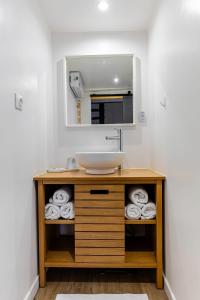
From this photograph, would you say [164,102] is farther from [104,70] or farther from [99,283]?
[99,283]

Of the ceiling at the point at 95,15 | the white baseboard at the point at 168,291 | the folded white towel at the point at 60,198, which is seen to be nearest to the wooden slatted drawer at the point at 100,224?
the folded white towel at the point at 60,198

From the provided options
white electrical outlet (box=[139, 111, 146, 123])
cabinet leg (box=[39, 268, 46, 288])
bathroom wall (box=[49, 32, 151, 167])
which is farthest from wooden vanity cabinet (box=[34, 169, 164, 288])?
white electrical outlet (box=[139, 111, 146, 123])

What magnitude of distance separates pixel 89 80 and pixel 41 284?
72.4 inches

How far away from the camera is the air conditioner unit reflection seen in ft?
7.80

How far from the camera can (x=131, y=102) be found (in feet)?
7.77

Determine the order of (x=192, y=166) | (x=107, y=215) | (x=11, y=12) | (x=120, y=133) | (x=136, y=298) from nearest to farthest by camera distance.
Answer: (x=192, y=166) → (x=11, y=12) → (x=136, y=298) → (x=107, y=215) → (x=120, y=133)

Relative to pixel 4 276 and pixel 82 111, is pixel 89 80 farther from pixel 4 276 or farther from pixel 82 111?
pixel 4 276

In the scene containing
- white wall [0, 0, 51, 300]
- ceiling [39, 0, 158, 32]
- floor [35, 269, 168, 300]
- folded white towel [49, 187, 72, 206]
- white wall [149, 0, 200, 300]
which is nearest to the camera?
white wall [149, 0, 200, 300]

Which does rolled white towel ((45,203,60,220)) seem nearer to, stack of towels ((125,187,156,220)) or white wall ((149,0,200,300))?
stack of towels ((125,187,156,220))

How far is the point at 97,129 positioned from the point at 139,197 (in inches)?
34.5

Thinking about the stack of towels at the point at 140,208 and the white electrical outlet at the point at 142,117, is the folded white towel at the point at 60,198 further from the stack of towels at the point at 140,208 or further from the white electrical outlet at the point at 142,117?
the white electrical outlet at the point at 142,117

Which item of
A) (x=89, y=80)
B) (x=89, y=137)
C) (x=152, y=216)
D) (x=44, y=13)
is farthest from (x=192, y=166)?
(x=44, y=13)

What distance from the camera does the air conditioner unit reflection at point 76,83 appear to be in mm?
2377

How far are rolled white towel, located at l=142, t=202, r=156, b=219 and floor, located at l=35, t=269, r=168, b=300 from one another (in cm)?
52
